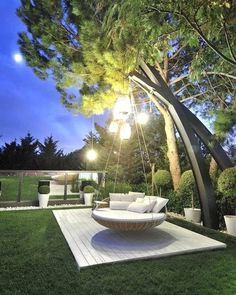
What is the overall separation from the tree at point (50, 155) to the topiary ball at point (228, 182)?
8588 millimetres

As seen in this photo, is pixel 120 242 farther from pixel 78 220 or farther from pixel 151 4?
pixel 151 4

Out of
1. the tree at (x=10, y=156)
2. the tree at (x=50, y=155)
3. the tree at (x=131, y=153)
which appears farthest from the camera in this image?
the tree at (x=50, y=155)

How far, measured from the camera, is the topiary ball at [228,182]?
17.6 ft

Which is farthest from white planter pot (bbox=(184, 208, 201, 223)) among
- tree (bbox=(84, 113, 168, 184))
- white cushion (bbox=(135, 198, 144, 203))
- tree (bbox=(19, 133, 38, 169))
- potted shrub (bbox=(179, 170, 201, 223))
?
tree (bbox=(19, 133, 38, 169))

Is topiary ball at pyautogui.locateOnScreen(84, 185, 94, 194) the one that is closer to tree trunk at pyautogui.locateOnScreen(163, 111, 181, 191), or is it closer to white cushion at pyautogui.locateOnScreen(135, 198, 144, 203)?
tree trunk at pyautogui.locateOnScreen(163, 111, 181, 191)

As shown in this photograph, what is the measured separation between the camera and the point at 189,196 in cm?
707

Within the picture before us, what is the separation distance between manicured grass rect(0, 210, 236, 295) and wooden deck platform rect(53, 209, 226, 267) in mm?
143

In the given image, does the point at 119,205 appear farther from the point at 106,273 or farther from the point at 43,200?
the point at 43,200

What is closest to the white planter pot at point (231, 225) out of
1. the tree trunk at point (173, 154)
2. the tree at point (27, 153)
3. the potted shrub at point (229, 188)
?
the potted shrub at point (229, 188)

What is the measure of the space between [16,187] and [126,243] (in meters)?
5.12

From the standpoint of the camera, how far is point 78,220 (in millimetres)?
6156

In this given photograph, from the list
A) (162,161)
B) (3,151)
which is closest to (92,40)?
(162,161)

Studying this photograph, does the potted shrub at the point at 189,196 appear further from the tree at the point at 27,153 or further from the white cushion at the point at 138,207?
the tree at the point at 27,153

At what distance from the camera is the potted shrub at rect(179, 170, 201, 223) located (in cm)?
648
